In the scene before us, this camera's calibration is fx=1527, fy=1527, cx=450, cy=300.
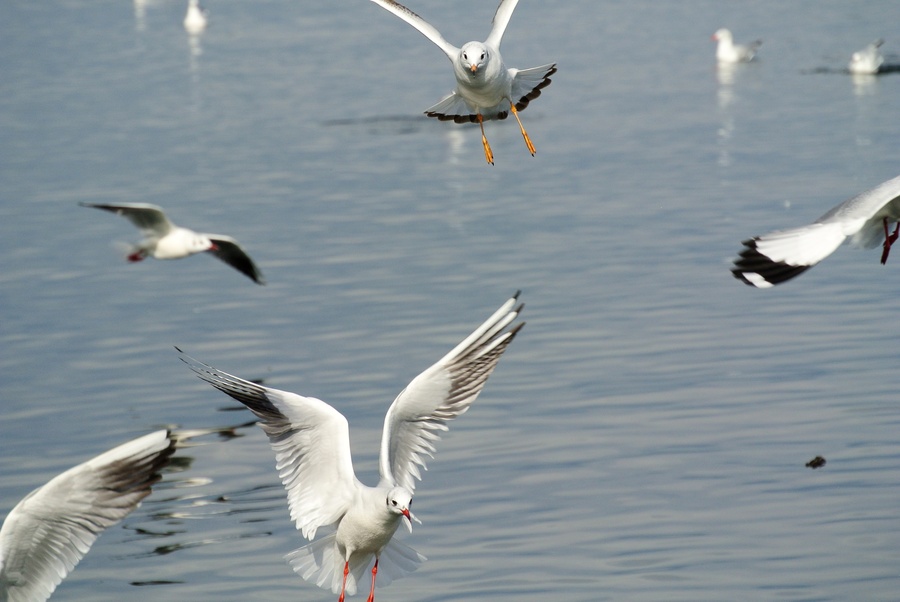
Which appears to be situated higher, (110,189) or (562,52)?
(562,52)

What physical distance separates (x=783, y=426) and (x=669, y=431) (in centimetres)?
79

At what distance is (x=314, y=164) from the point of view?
23234mm

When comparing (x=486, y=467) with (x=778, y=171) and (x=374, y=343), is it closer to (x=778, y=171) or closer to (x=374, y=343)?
(x=374, y=343)

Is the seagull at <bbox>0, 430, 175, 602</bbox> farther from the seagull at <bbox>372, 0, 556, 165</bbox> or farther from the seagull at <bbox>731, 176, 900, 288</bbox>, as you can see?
the seagull at <bbox>372, 0, 556, 165</bbox>

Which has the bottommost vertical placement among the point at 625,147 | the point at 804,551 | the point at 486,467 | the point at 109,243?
the point at 804,551

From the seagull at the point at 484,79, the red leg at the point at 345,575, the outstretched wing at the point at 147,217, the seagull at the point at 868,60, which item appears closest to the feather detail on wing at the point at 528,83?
the seagull at the point at 484,79

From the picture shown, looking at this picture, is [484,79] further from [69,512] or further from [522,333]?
[69,512]

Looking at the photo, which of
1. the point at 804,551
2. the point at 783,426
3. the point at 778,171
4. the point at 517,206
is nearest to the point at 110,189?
the point at 517,206

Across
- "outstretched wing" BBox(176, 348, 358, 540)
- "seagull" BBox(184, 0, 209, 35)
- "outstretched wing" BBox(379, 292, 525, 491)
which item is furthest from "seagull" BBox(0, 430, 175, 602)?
"seagull" BBox(184, 0, 209, 35)

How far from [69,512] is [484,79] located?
13.9 feet

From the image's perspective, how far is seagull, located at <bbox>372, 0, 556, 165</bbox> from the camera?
9.70 meters

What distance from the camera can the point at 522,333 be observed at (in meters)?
13.4

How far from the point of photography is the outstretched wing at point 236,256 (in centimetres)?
1492

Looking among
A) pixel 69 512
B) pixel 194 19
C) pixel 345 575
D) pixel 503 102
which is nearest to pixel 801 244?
pixel 345 575
